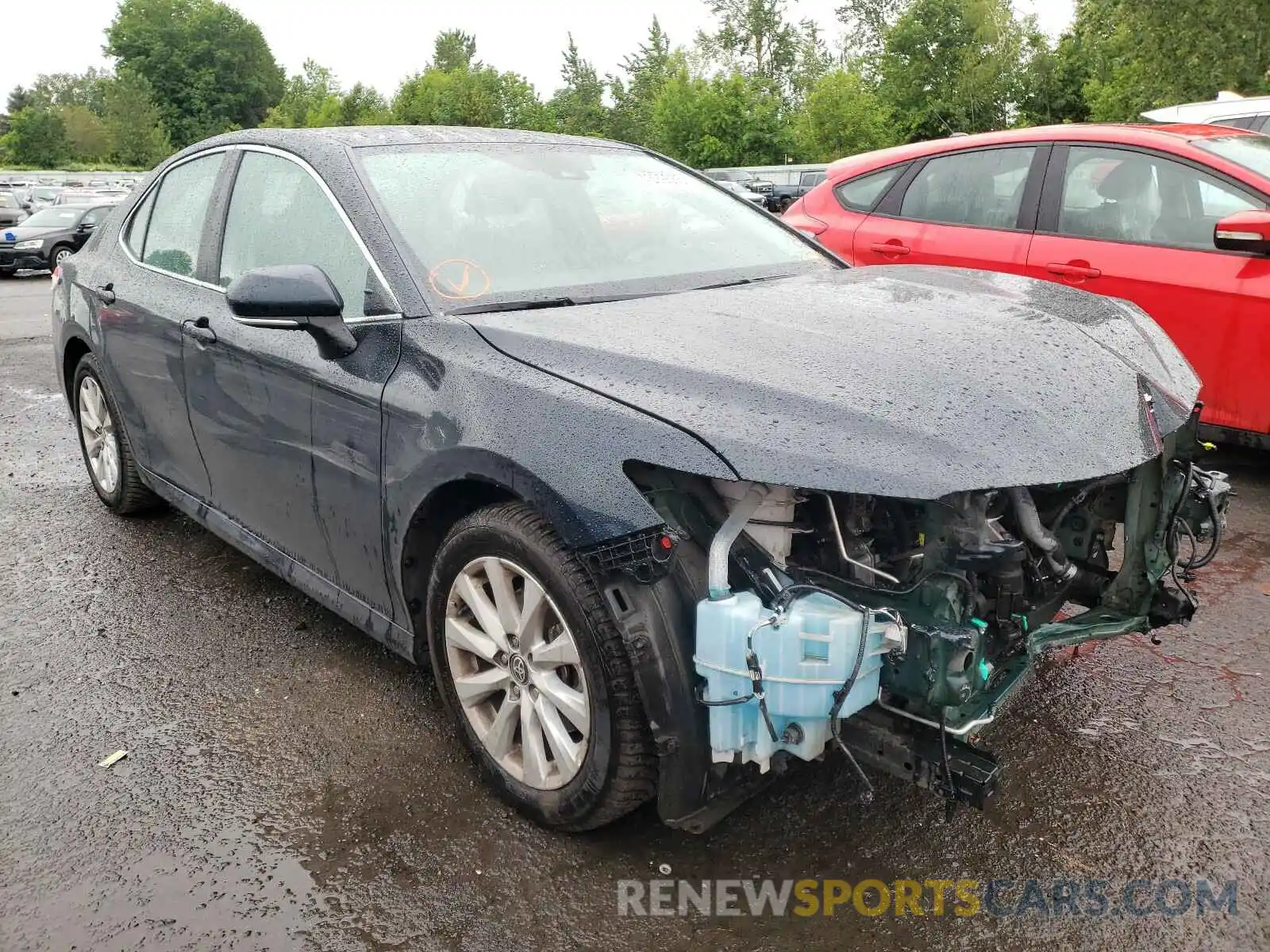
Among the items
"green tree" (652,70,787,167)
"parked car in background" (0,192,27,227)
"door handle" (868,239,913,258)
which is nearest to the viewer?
"door handle" (868,239,913,258)

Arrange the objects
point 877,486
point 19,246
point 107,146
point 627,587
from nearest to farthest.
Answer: point 877,486 < point 627,587 < point 19,246 < point 107,146

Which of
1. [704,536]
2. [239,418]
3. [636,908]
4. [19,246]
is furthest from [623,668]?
[19,246]

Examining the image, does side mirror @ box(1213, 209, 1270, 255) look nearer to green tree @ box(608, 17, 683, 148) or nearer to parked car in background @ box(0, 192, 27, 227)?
parked car in background @ box(0, 192, 27, 227)

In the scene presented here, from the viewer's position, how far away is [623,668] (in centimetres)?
221

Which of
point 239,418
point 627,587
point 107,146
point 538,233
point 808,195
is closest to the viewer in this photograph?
point 627,587

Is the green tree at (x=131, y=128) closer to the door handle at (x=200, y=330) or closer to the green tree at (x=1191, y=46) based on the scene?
the green tree at (x=1191, y=46)

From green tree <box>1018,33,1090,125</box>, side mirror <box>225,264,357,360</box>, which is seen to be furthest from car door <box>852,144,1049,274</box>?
green tree <box>1018,33,1090,125</box>

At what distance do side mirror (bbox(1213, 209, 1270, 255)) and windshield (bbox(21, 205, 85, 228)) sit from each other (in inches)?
857

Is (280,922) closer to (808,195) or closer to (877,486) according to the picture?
(877,486)

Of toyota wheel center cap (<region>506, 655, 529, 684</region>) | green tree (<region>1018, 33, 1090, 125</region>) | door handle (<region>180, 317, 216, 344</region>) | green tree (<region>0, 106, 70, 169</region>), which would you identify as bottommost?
toyota wheel center cap (<region>506, 655, 529, 684</region>)

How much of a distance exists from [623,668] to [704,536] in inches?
12.9

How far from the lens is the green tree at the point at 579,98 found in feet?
187

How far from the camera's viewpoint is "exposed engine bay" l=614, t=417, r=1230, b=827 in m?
2.11

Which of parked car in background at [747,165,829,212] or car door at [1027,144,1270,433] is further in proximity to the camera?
parked car in background at [747,165,829,212]
